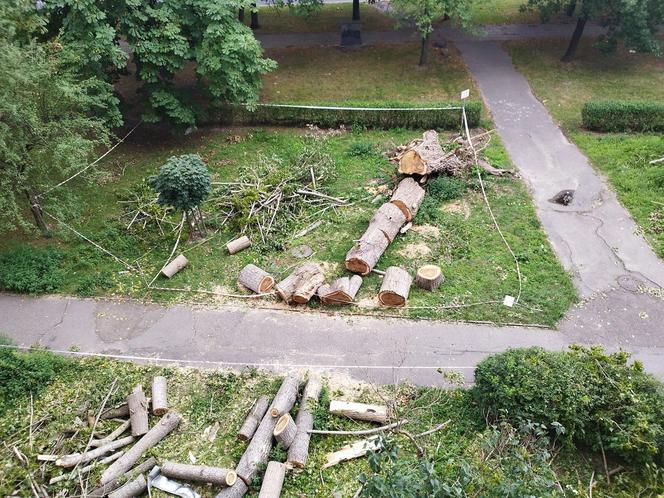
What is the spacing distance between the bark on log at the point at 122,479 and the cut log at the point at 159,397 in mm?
1083

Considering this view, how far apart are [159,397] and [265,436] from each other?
2510 mm

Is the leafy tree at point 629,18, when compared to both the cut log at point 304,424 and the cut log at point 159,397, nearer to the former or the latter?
the cut log at point 304,424

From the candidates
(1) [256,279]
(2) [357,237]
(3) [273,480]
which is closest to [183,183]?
(1) [256,279]

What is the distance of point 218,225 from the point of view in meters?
15.4

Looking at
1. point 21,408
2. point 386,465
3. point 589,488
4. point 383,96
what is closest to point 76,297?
point 21,408

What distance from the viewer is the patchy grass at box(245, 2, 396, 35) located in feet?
89.0

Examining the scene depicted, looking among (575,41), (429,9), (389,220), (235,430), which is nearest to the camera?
(235,430)

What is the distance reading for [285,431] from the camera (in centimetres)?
975

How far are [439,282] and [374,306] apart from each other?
177 centimetres

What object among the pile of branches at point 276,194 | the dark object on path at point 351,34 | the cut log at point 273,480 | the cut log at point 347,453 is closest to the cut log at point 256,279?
the pile of branches at point 276,194

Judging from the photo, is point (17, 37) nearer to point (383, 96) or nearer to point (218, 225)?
point (218, 225)

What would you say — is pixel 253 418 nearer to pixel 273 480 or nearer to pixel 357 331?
pixel 273 480

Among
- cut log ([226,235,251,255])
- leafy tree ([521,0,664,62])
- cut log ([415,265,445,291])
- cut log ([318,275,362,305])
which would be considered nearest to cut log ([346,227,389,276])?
cut log ([318,275,362,305])

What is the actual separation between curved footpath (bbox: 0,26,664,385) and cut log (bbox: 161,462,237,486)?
255cm
